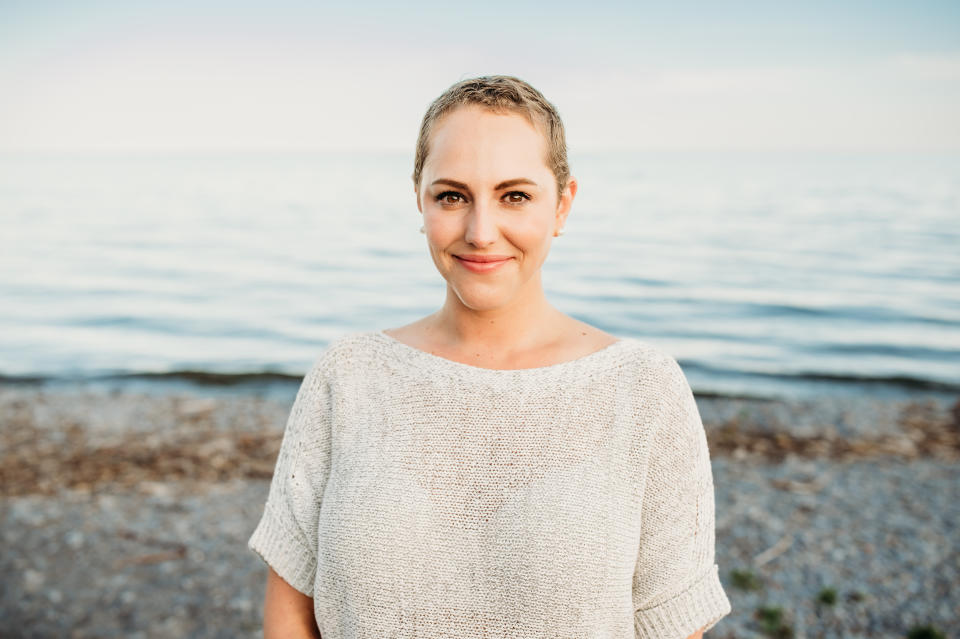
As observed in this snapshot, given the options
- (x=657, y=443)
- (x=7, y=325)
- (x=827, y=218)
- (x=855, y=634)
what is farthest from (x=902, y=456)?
(x=827, y=218)

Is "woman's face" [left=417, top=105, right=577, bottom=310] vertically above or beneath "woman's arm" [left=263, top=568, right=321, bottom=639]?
above

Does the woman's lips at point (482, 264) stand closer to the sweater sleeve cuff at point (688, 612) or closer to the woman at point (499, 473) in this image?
the woman at point (499, 473)

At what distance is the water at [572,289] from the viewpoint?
482 inches

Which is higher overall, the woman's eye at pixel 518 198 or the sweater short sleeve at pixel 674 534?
the woman's eye at pixel 518 198

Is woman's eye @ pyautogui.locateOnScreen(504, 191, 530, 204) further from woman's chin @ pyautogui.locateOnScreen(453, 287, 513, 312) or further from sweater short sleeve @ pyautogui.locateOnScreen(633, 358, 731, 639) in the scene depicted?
sweater short sleeve @ pyautogui.locateOnScreen(633, 358, 731, 639)

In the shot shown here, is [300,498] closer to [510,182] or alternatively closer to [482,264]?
[482,264]

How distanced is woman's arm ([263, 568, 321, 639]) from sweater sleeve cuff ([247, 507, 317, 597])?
2.0 inches

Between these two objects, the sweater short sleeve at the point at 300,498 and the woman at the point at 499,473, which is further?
the sweater short sleeve at the point at 300,498

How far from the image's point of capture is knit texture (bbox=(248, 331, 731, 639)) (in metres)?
2.13

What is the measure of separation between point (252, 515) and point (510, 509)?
15.4ft

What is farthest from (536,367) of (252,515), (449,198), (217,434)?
(217,434)

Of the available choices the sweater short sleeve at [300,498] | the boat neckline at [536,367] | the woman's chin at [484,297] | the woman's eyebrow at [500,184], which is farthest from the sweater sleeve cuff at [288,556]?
the woman's eyebrow at [500,184]

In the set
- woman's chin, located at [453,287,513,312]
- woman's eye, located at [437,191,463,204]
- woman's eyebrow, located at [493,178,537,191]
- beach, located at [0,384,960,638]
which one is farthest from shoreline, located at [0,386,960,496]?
woman's eyebrow, located at [493,178,537,191]

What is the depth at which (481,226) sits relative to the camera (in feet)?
6.99
